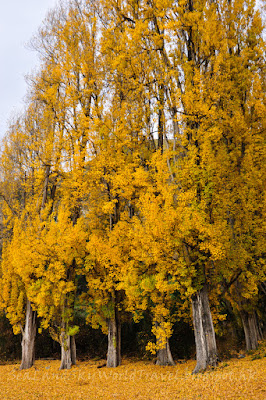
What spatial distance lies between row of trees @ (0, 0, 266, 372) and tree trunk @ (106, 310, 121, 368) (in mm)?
70

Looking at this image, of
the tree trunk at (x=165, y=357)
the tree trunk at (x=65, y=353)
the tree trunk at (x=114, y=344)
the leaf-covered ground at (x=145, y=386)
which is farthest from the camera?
the tree trunk at (x=65, y=353)

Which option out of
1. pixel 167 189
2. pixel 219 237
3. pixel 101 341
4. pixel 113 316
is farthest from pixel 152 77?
pixel 101 341

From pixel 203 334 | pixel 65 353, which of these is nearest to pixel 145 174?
pixel 203 334

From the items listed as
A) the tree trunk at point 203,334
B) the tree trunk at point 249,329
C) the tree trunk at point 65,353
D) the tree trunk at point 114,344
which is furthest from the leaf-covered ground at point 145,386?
the tree trunk at point 249,329

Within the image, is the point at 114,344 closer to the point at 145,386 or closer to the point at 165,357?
the point at 165,357

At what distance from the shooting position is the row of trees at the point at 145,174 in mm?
9852

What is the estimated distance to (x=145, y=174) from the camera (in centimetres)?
1083

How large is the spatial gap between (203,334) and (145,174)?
5399 millimetres

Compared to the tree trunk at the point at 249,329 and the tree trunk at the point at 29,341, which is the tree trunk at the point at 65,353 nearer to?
the tree trunk at the point at 29,341

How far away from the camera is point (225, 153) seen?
1228cm

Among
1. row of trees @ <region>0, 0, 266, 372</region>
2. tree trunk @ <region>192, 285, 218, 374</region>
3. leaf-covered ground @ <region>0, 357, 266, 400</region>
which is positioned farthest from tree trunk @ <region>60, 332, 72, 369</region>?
tree trunk @ <region>192, 285, 218, 374</region>

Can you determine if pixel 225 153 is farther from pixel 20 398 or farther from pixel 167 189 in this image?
pixel 20 398

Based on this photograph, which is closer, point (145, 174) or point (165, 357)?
point (145, 174)

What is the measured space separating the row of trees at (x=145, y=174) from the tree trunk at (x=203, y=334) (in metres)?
0.04
